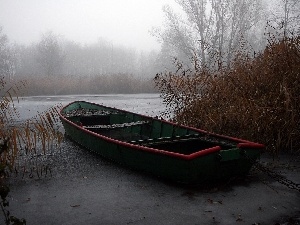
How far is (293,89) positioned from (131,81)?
64.7 ft

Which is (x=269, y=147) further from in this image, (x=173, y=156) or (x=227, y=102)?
(x=173, y=156)

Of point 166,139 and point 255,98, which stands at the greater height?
point 255,98

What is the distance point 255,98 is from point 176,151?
93.4 inches

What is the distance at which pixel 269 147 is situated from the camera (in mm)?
6633

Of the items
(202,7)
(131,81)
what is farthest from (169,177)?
(202,7)

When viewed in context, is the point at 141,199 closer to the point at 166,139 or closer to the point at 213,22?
the point at 166,139

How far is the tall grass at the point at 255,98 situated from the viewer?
6.08 meters

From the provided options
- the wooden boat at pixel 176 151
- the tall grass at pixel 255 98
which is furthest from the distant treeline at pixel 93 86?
the wooden boat at pixel 176 151

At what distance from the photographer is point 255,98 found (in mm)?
6652

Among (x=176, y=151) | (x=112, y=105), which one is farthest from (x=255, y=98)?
(x=112, y=105)

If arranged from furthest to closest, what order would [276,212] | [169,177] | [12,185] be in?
[12,185] → [169,177] → [276,212]

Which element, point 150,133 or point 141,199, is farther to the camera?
point 150,133

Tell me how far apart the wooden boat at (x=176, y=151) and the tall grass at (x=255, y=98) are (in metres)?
1.03

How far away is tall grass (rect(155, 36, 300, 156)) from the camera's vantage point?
608 cm
